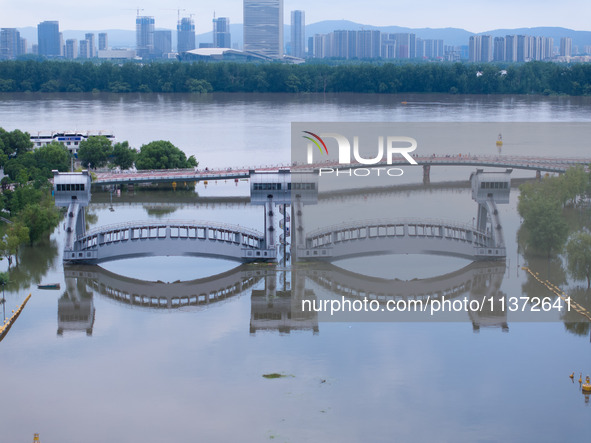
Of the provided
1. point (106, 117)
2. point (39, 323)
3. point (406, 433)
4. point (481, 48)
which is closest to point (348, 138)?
point (106, 117)

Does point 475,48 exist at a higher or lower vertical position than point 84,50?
lower

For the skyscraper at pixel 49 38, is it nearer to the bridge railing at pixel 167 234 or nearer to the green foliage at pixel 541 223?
the green foliage at pixel 541 223

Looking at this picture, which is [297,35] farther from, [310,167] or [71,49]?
[310,167]

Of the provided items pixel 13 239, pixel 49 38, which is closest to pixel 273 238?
pixel 13 239

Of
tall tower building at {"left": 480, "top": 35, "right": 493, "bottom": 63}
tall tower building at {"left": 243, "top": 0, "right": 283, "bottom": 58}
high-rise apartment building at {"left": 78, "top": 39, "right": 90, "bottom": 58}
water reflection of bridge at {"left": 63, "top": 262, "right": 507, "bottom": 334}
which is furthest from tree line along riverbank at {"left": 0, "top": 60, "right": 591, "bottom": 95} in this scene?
high-rise apartment building at {"left": 78, "top": 39, "right": 90, "bottom": 58}

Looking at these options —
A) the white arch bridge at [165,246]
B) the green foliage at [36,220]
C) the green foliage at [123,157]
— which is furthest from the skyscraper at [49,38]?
the white arch bridge at [165,246]

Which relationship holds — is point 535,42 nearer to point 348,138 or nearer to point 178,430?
point 348,138
